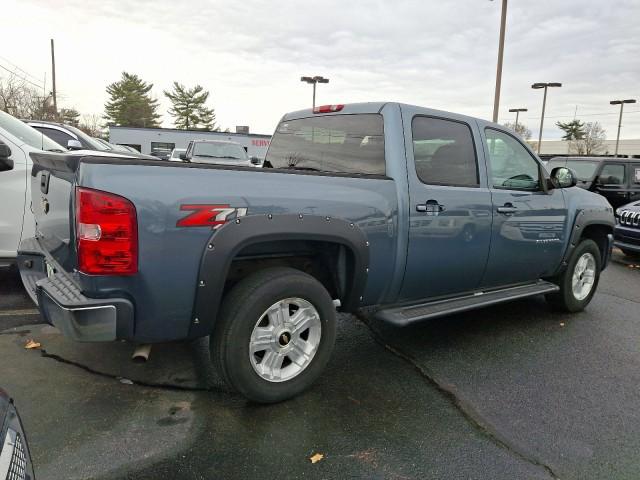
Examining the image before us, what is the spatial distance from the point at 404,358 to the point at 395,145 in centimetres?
167

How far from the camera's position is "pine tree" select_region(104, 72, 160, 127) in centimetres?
6353

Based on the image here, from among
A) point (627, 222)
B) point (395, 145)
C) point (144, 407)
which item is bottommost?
point (144, 407)

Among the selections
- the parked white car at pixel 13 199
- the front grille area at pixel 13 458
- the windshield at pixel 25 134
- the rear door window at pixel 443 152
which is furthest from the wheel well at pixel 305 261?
the windshield at pixel 25 134

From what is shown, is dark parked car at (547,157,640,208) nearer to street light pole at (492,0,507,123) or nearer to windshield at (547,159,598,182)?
windshield at (547,159,598,182)

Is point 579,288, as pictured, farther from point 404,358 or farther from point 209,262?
point 209,262

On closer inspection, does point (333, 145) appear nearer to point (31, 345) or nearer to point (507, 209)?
point (507, 209)

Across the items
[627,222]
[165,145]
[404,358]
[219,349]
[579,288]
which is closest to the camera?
[219,349]

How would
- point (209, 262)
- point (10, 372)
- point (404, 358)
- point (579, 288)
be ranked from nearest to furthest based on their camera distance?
point (209, 262) → point (10, 372) → point (404, 358) → point (579, 288)

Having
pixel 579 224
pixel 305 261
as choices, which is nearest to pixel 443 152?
pixel 305 261

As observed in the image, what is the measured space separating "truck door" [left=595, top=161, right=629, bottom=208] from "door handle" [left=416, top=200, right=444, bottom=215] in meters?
8.86

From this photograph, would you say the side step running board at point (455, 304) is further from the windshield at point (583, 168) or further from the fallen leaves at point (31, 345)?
the windshield at point (583, 168)

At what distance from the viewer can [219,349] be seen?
273cm

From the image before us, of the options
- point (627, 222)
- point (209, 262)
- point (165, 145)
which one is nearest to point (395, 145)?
point (209, 262)

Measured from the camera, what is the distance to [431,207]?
11.3 ft
